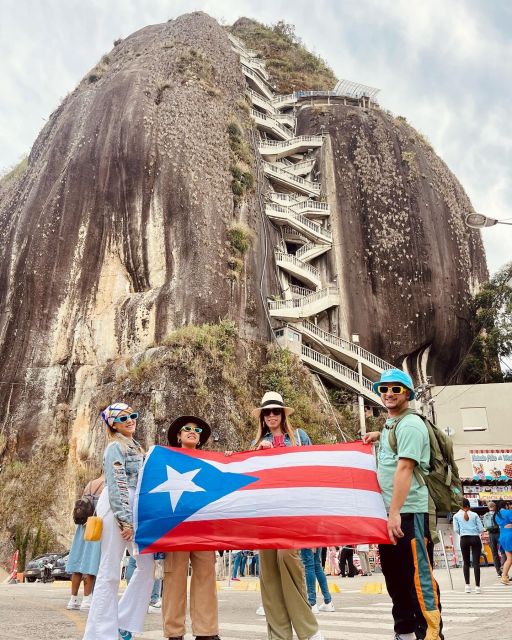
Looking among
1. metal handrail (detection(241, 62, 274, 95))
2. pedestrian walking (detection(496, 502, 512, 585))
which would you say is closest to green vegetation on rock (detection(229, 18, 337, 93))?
metal handrail (detection(241, 62, 274, 95))

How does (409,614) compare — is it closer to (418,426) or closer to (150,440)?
(418,426)

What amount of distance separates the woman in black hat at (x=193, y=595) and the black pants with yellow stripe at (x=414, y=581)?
1326 mm

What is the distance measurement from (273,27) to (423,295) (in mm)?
33938

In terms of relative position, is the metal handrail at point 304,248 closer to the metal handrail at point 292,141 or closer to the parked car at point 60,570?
the metal handrail at point 292,141

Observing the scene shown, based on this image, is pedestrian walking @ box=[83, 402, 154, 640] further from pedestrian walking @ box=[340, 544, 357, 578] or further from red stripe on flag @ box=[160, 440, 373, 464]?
pedestrian walking @ box=[340, 544, 357, 578]

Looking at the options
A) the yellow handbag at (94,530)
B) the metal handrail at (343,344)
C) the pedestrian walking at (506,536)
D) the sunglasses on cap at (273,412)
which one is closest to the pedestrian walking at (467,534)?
the pedestrian walking at (506,536)

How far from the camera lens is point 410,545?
3828mm

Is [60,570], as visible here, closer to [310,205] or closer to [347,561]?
[347,561]

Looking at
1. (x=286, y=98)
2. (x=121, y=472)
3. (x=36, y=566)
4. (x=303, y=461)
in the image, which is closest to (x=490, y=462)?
(x=36, y=566)

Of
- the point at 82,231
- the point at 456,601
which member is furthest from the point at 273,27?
the point at 456,601

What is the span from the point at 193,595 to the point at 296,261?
99.5ft

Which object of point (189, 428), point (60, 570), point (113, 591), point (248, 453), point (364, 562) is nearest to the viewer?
point (113, 591)

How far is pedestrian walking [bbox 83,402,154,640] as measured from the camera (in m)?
4.30

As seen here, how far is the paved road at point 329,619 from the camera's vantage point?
198 inches
